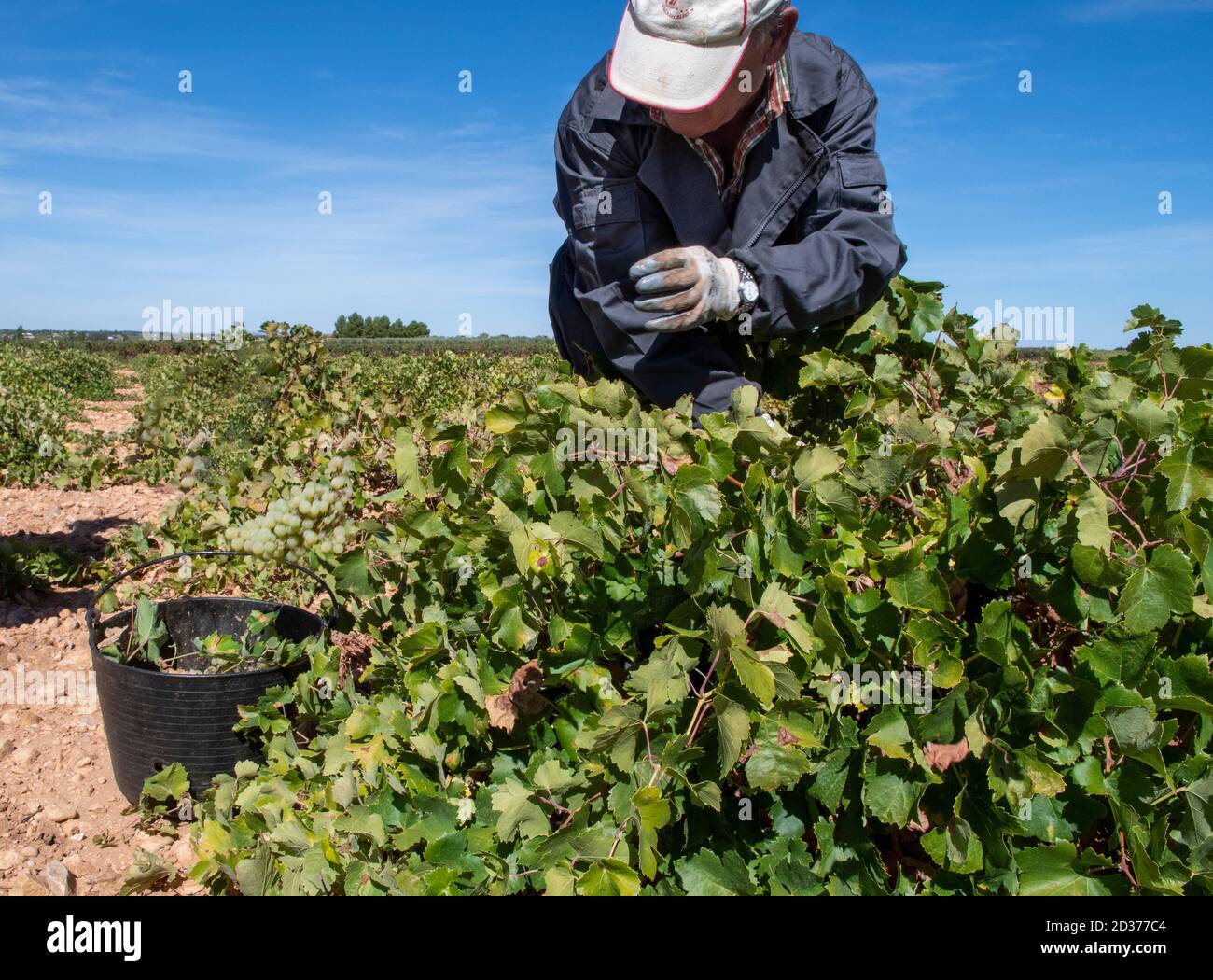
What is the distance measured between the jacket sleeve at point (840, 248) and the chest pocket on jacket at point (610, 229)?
334mm

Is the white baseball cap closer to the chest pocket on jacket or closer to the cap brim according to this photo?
the cap brim

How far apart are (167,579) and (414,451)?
2.56 m

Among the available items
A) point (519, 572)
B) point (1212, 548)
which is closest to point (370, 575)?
point (519, 572)

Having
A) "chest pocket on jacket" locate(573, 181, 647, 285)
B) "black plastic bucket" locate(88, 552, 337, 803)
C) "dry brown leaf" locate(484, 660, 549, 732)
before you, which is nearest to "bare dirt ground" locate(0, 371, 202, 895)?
"black plastic bucket" locate(88, 552, 337, 803)

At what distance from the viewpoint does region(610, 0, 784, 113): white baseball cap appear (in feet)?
7.07

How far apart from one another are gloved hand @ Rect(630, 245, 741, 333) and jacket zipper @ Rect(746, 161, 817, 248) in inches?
12.6

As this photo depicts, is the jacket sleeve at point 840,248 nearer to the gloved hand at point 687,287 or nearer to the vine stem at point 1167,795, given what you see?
the gloved hand at point 687,287

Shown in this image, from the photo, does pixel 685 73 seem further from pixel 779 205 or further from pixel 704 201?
pixel 779 205

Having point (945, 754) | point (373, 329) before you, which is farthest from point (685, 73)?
Result: point (373, 329)

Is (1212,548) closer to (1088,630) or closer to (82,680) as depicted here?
(1088,630)

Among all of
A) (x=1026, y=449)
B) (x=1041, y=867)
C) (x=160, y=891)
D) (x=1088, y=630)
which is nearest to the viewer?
(x=1026, y=449)

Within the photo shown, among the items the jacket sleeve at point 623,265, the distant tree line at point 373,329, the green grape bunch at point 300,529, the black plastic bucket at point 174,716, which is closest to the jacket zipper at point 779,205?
the jacket sleeve at point 623,265

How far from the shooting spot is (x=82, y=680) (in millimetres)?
3646

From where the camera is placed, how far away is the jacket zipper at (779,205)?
8.30 feet
